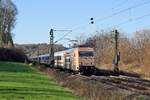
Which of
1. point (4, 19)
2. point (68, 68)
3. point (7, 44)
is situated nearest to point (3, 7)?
Answer: point (4, 19)

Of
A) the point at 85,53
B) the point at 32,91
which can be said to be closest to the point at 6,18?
the point at 85,53

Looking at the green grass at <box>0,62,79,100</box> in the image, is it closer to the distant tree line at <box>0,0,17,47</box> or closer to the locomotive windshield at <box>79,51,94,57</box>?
the locomotive windshield at <box>79,51,94,57</box>

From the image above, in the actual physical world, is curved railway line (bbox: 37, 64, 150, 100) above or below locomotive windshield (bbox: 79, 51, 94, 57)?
below

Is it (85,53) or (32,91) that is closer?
(32,91)

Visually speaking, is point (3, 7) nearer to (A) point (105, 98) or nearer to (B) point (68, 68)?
(B) point (68, 68)

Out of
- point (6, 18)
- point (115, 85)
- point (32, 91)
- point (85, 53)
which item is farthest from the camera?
point (6, 18)

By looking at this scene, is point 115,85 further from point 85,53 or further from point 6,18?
point 6,18

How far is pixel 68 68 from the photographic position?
61406 millimetres

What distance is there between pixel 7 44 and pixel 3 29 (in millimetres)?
8932

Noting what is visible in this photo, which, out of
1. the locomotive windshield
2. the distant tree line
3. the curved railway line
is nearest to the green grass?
the curved railway line

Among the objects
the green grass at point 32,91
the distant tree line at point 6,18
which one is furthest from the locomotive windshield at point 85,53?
the distant tree line at point 6,18

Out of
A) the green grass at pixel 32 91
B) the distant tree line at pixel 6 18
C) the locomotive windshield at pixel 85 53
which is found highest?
the distant tree line at pixel 6 18

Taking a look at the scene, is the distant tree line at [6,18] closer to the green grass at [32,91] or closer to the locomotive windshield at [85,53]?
the locomotive windshield at [85,53]

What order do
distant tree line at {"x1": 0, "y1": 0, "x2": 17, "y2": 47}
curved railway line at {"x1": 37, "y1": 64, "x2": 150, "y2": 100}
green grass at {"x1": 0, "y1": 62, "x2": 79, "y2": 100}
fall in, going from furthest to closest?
distant tree line at {"x1": 0, "y1": 0, "x2": 17, "y2": 47}, green grass at {"x1": 0, "y1": 62, "x2": 79, "y2": 100}, curved railway line at {"x1": 37, "y1": 64, "x2": 150, "y2": 100}
